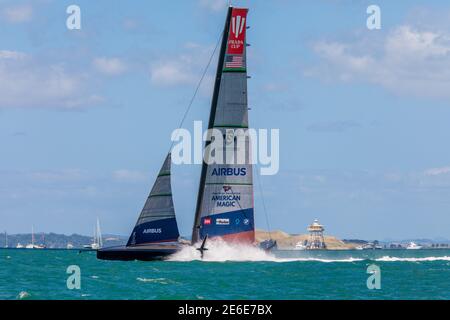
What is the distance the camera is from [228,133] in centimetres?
7062

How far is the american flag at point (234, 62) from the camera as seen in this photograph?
71062mm

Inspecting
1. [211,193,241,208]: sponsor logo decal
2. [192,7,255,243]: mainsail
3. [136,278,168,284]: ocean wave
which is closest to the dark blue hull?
[192,7,255,243]: mainsail

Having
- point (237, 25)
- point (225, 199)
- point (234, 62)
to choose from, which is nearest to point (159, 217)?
point (225, 199)

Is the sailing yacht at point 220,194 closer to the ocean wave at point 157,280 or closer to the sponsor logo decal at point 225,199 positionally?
the sponsor logo decal at point 225,199

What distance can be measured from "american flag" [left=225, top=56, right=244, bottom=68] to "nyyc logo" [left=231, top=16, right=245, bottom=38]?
1.56 meters

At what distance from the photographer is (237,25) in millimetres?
71188

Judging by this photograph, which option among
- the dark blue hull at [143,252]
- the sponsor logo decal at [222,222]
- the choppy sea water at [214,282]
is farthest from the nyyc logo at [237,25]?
the choppy sea water at [214,282]

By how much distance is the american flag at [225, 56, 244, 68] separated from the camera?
71.1m

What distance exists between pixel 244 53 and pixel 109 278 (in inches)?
926

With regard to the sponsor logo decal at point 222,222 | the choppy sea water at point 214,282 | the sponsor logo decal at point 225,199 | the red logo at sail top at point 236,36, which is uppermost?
the red logo at sail top at point 236,36

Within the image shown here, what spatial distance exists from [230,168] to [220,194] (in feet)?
6.99

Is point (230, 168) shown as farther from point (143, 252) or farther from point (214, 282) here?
point (214, 282)
